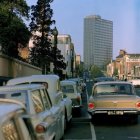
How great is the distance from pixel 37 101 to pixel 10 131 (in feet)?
17.1

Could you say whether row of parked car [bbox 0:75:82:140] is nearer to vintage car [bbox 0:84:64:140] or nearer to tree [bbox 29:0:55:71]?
Result: vintage car [bbox 0:84:64:140]

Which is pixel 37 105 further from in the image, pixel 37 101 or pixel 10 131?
pixel 10 131

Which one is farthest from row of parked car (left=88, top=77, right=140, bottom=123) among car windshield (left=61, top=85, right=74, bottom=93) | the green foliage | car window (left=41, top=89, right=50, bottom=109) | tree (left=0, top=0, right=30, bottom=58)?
the green foliage

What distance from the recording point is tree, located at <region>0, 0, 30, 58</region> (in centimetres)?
3481

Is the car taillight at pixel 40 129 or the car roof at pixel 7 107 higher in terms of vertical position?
the car roof at pixel 7 107

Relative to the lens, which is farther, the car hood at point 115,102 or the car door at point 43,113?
the car hood at point 115,102

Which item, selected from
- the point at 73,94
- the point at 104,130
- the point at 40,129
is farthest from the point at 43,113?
the point at 73,94

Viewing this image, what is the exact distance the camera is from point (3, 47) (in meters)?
39.9

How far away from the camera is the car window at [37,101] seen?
927 cm

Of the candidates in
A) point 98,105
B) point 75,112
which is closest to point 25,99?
point 98,105

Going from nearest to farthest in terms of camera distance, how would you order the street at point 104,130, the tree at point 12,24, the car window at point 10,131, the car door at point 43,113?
the car window at point 10,131, the car door at point 43,113, the street at point 104,130, the tree at point 12,24

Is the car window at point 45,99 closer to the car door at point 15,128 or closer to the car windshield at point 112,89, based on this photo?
the car door at point 15,128

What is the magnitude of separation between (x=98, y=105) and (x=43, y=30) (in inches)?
2291

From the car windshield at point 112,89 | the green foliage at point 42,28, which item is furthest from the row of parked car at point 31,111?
the green foliage at point 42,28
